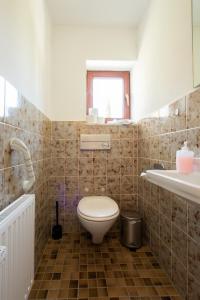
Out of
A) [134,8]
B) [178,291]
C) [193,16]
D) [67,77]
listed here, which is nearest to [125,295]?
[178,291]

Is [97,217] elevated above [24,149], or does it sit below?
below

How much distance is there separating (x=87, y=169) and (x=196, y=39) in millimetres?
1546

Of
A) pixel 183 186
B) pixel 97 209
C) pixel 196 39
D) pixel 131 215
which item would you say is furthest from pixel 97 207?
pixel 196 39

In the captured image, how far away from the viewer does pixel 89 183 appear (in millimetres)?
2240

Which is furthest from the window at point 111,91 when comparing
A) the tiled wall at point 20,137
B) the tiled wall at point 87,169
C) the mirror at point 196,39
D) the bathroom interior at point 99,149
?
the mirror at point 196,39

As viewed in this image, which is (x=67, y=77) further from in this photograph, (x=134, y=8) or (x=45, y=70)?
(x=134, y=8)

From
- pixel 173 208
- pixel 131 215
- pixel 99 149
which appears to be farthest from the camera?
pixel 99 149

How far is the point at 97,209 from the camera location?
5.74 feet

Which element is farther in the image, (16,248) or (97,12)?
(97,12)

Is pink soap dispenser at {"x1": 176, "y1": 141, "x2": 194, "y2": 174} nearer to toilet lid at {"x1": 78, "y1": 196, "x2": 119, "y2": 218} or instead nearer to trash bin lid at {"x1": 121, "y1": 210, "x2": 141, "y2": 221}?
toilet lid at {"x1": 78, "y1": 196, "x2": 119, "y2": 218}

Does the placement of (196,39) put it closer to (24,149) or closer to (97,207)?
(24,149)

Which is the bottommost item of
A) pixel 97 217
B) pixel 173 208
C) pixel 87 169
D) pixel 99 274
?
pixel 99 274

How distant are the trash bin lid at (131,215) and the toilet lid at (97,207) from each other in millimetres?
258

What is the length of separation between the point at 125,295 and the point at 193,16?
1.79m
